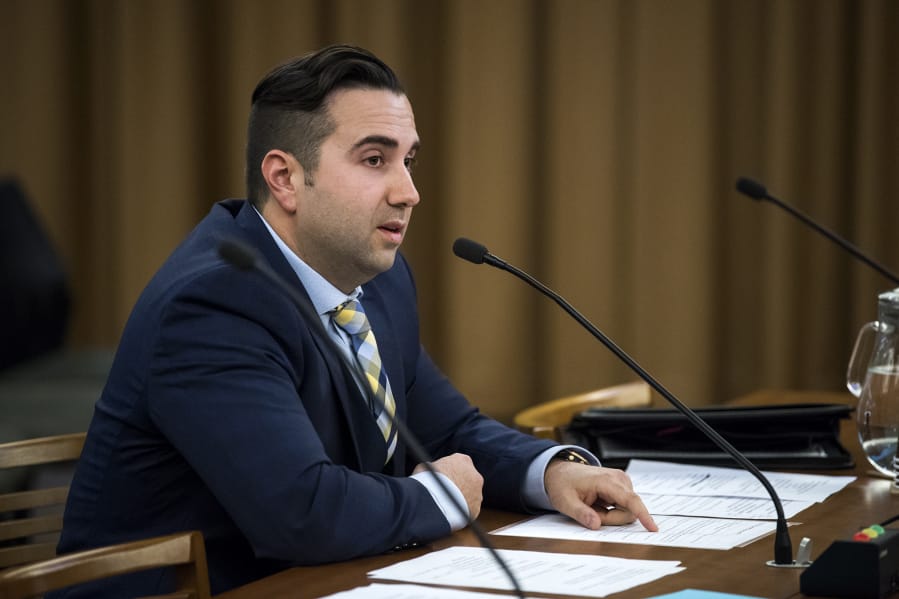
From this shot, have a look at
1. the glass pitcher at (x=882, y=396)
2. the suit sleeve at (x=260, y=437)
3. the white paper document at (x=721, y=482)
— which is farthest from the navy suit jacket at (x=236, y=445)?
the glass pitcher at (x=882, y=396)

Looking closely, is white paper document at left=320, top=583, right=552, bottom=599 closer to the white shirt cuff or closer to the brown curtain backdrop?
the white shirt cuff

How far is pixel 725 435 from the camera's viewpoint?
7.45ft

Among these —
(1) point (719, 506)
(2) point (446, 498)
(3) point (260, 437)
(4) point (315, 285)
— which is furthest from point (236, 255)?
(1) point (719, 506)

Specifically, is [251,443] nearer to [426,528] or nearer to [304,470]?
[304,470]

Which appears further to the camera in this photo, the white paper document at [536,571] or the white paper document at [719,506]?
the white paper document at [719,506]

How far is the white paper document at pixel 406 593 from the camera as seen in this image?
137 cm

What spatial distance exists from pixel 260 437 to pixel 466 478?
0.33 metres

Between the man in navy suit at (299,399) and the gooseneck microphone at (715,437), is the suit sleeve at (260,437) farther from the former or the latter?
the gooseneck microphone at (715,437)

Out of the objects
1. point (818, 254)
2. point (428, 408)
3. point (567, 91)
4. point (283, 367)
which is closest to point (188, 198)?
point (567, 91)

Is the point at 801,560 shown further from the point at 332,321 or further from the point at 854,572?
the point at 332,321

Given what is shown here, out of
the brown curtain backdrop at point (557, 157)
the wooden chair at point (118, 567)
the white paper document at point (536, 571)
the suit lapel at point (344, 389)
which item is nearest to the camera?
the wooden chair at point (118, 567)

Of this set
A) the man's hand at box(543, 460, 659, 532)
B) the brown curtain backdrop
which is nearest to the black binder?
the man's hand at box(543, 460, 659, 532)

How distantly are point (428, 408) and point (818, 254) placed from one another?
3055mm

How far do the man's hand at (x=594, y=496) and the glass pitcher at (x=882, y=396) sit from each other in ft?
1.72
